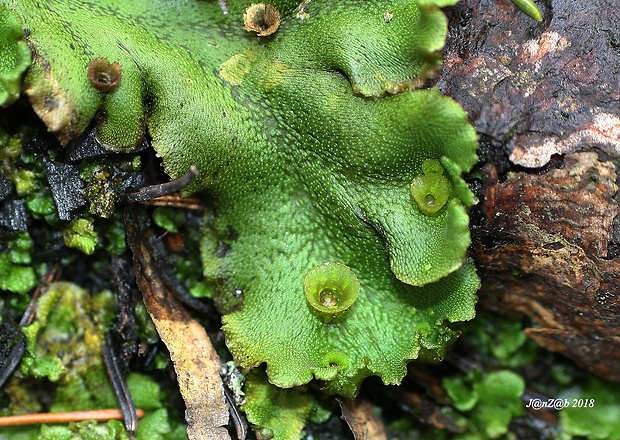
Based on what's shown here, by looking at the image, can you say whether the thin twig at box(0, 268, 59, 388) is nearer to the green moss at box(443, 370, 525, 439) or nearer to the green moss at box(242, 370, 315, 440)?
the green moss at box(242, 370, 315, 440)

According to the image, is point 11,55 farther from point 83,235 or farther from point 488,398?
point 488,398

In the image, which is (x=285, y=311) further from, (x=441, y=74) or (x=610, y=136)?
(x=610, y=136)

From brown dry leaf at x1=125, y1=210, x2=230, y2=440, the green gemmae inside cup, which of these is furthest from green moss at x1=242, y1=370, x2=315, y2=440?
the green gemmae inside cup

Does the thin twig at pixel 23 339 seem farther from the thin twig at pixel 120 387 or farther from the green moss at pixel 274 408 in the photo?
the green moss at pixel 274 408

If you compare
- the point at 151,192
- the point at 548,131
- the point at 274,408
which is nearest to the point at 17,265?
the point at 151,192

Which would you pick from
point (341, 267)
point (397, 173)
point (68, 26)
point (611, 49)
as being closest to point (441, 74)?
point (397, 173)

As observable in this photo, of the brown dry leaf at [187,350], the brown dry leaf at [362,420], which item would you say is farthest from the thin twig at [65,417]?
the brown dry leaf at [362,420]

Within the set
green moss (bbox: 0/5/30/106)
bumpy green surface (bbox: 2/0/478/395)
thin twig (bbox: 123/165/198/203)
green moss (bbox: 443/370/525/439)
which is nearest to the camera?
green moss (bbox: 0/5/30/106)
